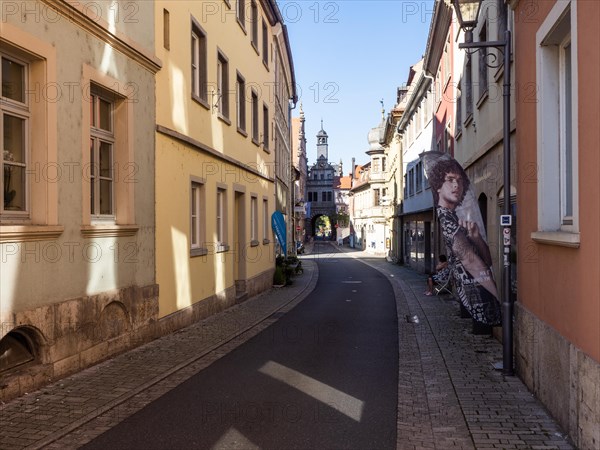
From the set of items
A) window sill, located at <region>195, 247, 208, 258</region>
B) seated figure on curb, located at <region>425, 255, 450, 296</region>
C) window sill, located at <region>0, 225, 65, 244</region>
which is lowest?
seated figure on curb, located at <region>425, 255, 450, 296</region>

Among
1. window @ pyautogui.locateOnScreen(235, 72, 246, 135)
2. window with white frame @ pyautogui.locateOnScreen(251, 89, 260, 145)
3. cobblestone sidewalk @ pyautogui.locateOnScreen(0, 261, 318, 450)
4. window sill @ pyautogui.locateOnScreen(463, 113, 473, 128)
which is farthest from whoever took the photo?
Answer: window with white frame @ pyautogui.locateOnScreen(251, 89, 260, 145)

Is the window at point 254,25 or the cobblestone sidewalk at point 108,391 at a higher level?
the window at point 254,25

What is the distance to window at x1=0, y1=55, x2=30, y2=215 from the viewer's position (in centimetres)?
683

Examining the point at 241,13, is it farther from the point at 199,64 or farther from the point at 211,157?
the point at 211,157

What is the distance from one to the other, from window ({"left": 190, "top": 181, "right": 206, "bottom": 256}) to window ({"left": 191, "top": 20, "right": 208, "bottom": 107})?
1.90 metres

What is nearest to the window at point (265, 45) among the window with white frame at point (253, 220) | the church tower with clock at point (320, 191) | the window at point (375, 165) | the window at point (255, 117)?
the window at point (255, 117)

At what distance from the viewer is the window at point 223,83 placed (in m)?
15.4

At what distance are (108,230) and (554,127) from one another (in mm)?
5925

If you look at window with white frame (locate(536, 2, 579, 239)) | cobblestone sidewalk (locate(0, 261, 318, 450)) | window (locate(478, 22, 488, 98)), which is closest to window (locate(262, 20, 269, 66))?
window (locate(478, 22, 488, 98))

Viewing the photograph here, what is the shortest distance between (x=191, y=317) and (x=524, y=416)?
7.51 m

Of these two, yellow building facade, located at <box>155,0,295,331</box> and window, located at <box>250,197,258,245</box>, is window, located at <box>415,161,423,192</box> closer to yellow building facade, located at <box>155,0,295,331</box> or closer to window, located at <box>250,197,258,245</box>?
yellow building facade, located at <box>155,0,295,331</box>

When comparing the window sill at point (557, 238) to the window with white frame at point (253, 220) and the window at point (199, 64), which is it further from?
the window with white frame at point (253, 220)

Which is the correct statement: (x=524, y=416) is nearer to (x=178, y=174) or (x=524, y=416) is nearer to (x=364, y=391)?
(x=364, y=391)

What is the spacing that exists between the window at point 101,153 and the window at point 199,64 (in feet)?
12.7
